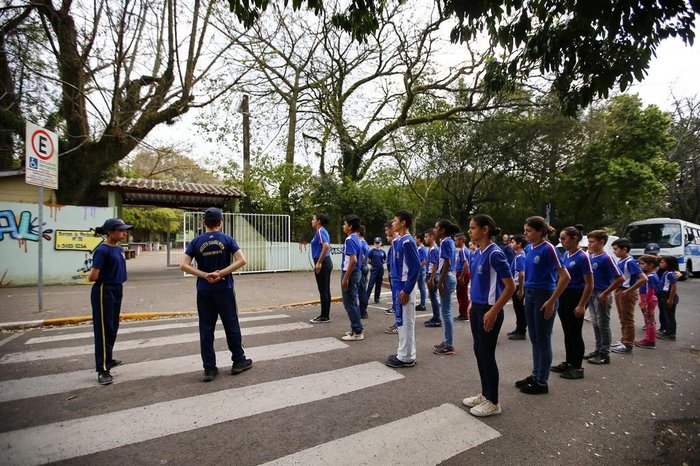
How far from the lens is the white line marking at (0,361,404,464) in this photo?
8.97ft

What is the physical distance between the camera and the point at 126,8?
991 centimetres

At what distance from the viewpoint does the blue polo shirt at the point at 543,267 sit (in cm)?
399

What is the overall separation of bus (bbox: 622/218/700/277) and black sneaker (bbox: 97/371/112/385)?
19.7m

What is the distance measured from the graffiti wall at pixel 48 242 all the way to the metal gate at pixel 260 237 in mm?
3149

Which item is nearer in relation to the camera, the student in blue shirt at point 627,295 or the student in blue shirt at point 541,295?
the student in blue shirt at point 541,295

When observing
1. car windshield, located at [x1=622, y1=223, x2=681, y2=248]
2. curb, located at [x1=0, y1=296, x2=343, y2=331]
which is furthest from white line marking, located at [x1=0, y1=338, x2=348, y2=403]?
car windshield, located at [x1=622, y1=223, x2=681, y2=248]

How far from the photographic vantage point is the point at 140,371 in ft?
13.9

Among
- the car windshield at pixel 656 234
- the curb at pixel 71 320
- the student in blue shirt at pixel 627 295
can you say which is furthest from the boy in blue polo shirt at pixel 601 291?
the car windshield at pixel 656 234

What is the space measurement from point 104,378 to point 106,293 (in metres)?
0.89

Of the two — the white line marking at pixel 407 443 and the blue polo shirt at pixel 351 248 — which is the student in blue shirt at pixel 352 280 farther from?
the white line marking at pixel 407 443

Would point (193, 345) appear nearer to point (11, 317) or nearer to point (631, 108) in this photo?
point (11, 317)

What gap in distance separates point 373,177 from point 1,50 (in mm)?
15227

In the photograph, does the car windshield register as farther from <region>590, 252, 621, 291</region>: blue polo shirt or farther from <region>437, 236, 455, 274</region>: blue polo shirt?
<region>437, 236, 455, 274</region>: blue polo shirt

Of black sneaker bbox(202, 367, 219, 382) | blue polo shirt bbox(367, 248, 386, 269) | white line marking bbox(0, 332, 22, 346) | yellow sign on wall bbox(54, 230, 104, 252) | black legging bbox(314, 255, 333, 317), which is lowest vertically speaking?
black sneaker bbox(202, 367, 219, 382)
